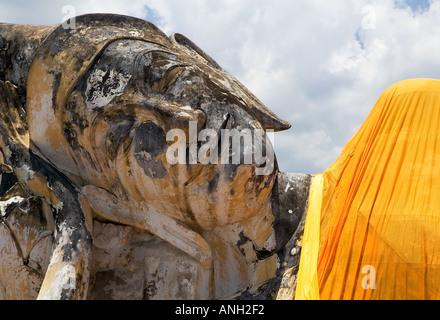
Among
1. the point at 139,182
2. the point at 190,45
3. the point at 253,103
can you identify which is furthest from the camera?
the point at 190,45

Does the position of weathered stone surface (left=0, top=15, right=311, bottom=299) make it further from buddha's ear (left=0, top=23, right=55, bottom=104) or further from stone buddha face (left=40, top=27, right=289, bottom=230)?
buddha's ear (left=0, top=23, right=55, bottom=104)

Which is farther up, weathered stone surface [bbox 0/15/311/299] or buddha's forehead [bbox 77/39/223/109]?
buddha's forehead [bbox 77/39/223/109]

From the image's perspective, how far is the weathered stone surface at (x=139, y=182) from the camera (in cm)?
587

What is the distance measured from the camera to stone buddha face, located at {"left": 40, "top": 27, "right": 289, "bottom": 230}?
5.83 meters

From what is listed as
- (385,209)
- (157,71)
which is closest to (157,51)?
(157,71)

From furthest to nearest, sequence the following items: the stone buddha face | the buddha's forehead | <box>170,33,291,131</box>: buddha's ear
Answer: <box>170,33,291,131</box>: buddha's ear < the buddha's forehead < the stone buddha face

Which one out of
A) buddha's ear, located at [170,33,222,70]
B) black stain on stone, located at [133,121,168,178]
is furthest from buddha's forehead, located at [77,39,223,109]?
buddha's ear, located at [170,33,222,70]

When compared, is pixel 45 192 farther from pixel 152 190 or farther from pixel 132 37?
pixel 132 37

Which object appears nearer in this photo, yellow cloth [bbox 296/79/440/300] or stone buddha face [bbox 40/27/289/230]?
yellow cloth [bbox 296/79/440/300]

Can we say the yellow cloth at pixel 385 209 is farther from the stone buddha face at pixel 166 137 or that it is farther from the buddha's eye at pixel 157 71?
the buddha's eye at pixel 157 71

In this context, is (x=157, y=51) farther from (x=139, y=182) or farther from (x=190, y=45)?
(x=139, y=182)

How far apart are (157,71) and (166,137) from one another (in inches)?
23.4

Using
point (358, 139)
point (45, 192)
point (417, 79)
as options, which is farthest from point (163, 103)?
point (417, 79)

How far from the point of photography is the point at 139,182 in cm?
599
